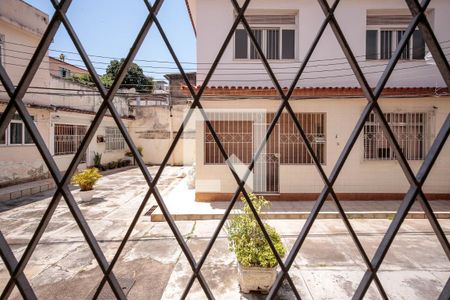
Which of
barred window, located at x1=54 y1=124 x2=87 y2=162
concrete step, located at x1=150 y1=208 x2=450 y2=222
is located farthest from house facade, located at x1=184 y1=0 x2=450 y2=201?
barred window, located at x1=54 y1=124 x2=87 y2=162

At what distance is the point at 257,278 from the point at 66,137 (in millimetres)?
12996

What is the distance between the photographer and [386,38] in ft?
28.8

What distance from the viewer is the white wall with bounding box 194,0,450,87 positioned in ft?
27.7

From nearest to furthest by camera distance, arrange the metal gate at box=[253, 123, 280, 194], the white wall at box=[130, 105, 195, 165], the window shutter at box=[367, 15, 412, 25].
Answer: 1. the metal gate at box=[253, 123, 280, 194]
2. the window shutter at box=[367, 15, 412, 25]
3. the white wall at box=[130, 105, 195, 165]

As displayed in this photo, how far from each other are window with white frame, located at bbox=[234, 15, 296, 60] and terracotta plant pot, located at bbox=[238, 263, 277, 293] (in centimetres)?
690

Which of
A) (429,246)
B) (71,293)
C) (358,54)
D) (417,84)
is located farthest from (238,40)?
(71,293)

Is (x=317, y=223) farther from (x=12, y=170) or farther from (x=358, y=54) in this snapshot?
(x=12, y=170)

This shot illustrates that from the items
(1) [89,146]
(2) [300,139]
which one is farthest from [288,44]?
(1) [89,146]

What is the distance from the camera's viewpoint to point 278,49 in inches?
345

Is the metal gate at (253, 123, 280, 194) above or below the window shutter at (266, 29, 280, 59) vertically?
below

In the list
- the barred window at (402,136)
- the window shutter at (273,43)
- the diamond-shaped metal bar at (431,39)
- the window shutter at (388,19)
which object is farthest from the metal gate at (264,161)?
the diamond-shaped metal bar at (431,39)

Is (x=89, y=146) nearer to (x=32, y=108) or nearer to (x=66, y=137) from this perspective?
(x=66, y=137)

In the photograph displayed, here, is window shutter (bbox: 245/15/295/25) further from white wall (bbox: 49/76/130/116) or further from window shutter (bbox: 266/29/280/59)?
white wall (bbox: 49/76/130/116)

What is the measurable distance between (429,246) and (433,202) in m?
3.54
